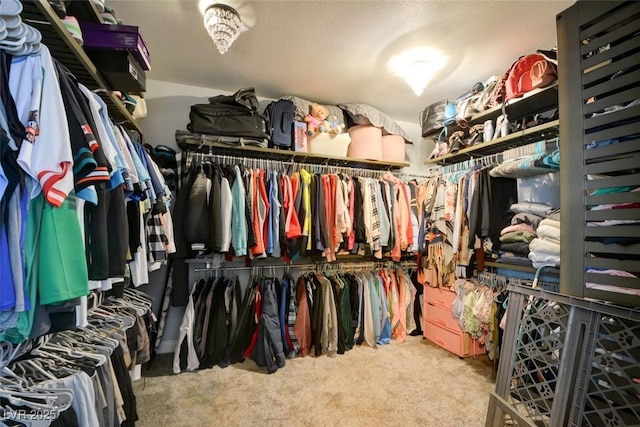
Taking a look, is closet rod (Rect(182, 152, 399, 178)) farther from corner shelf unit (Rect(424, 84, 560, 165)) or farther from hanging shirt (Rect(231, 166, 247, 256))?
corner shelf unit (Rect(424, 84, 560, 165))

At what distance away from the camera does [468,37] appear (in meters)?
1.92

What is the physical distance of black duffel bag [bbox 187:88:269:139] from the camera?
7.68 ft

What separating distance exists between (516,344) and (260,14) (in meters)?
2.23

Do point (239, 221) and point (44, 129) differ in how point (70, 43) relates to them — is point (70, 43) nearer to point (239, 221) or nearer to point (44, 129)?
point (44, 129)

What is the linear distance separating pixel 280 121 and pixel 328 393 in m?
2.27

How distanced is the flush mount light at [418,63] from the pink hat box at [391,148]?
0.84 meters

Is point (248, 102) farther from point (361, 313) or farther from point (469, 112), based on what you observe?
point (361, 313)

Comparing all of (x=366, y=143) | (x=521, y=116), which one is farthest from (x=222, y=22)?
(x=521, y=116)

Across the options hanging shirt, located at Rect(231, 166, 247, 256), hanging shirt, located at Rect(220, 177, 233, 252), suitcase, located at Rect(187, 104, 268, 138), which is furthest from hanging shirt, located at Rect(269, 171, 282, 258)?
suitcase, located at Rect(187, 104, 268, 138)

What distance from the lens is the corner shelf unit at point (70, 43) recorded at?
85cm

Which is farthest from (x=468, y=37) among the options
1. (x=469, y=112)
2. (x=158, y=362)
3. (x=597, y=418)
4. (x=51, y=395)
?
(x=158, y=362)

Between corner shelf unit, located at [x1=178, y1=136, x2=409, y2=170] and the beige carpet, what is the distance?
6.11 ft

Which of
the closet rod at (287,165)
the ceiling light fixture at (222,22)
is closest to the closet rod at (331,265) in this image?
the closet rod at (287,165)

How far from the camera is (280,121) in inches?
102
